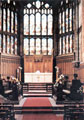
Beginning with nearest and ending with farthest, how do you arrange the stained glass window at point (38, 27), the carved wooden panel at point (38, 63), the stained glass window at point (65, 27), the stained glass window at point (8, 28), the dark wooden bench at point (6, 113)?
the dark wooden bench at point (6, 113) → the stained glass window at point (8, 28) → the stained glass window at point (65, 27) → the carved wooden panel at point (38, 63) → the stained glass window at point (38, 27)

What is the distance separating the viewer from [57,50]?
79.6ft

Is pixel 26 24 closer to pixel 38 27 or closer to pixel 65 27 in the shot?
pixel 38 27

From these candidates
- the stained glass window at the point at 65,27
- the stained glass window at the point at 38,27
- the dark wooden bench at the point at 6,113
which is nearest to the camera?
the dark wooden bench at the point at 6,113

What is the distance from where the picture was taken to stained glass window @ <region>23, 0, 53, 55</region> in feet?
80.7

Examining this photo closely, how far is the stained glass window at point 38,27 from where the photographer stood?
24.6 meters

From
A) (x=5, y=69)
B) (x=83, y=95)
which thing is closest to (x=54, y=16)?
(x=5, y=69)

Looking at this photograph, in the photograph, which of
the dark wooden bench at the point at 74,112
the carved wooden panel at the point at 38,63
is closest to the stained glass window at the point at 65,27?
the carved wooden panel at the point at 38,63

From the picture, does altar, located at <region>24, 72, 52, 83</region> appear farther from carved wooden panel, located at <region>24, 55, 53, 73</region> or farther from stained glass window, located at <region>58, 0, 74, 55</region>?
stained glass window, located at <region>58, 0, 74, 55</region>

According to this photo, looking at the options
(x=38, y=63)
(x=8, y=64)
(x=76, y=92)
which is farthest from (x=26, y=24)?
(x=76, y=92)

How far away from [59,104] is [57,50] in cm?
1335

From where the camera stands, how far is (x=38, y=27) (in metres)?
24.8

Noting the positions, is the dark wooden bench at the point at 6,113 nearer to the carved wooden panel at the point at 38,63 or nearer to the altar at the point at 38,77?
the altar at the point at 38,77

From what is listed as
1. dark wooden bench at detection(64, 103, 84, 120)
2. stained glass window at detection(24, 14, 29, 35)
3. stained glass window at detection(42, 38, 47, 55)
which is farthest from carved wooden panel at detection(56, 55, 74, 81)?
dark wooden bench at detection(64, 103, 84, 120)

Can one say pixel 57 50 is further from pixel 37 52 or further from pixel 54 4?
pixel 54 4
